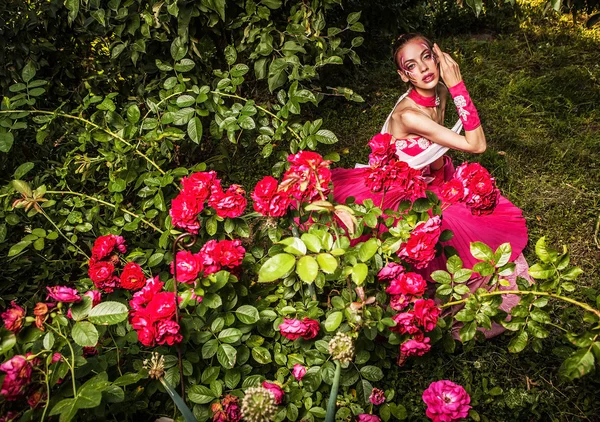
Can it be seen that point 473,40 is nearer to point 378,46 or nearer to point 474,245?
point 378,46

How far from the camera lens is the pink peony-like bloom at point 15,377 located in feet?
3.07

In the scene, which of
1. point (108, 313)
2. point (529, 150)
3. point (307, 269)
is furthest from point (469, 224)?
point (108, 313)

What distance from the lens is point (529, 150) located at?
3.02m

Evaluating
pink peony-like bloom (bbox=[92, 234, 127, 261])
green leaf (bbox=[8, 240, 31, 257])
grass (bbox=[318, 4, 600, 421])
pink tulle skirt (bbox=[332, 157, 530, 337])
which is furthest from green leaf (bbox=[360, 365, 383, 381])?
green leaf (bbox=[8, 240, 31, 257])

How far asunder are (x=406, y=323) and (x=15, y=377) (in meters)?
0.90

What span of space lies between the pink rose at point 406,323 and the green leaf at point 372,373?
0.65ft

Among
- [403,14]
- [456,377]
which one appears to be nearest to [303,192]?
[456,377]

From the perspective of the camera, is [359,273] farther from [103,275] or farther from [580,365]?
[103,275]

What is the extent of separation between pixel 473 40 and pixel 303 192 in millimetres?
3635

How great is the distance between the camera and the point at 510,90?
3.55m

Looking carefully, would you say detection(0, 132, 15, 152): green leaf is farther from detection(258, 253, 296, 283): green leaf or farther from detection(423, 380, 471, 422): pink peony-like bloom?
detection(423, 380, 471, 422): pink peony-like bloom

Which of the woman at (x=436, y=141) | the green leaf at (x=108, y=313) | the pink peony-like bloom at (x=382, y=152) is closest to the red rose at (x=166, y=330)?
the green leaf at (x=108, y=313)

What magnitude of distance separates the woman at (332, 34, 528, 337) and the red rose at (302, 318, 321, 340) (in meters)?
0.77

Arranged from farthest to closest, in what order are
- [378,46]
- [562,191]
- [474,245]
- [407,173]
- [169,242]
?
[378,46] → [562,191] → [169,242] → [407,173] → [474,245]
